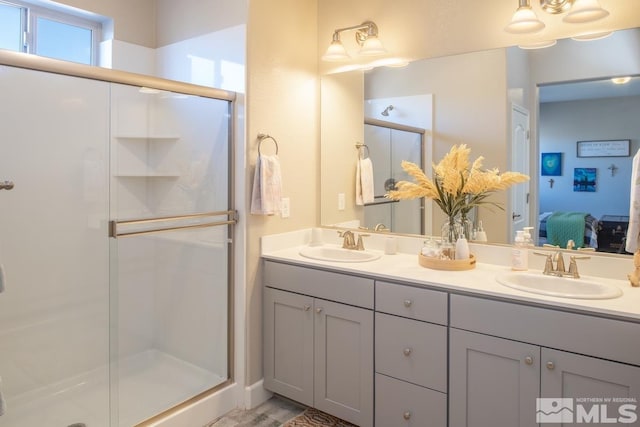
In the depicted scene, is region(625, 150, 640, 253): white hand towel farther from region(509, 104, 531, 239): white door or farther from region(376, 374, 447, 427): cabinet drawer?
region(376, 374, 447, 427): cabinet drawer

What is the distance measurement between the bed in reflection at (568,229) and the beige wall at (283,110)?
1343mm

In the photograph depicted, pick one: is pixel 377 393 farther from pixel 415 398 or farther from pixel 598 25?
pixel 598 25

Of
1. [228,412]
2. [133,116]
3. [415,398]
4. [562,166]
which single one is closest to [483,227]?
[562,166]

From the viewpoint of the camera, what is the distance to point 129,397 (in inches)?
90.2

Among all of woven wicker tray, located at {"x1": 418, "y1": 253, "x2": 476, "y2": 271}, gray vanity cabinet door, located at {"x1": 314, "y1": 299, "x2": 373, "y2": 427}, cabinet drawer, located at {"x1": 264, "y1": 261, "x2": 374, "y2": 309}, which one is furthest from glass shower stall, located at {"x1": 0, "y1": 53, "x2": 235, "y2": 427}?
woven wicker tray, located at {"x1": 418, "y1": 253, "x2": 476, "y2": 271}

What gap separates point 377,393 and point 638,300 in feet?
3.79

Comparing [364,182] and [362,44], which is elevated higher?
[362,44]

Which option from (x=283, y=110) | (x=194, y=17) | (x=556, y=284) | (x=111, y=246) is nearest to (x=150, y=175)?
(x=111, y=246)

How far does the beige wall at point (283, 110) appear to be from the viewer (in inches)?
97.0

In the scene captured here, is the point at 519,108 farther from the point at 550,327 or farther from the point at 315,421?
the point at 315,421

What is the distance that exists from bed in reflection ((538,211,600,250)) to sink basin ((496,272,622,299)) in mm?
204

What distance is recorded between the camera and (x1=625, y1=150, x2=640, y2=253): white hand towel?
185 cm

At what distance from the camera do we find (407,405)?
2014 mm

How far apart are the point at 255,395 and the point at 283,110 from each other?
166 centimetres
